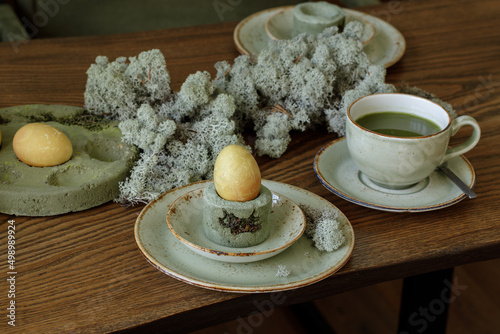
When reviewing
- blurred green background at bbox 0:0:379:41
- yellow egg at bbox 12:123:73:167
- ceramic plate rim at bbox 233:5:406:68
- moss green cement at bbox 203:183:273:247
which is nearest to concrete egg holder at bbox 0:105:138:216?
yellow egg at bbox 12:123:73:167

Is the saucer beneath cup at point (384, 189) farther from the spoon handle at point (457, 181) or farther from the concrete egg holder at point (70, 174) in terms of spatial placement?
the concrete egg holder at point (70, 174)

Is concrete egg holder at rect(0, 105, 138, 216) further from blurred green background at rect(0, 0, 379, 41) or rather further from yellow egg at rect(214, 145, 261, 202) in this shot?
blurred green background at rect(0, 0, 379, 41)

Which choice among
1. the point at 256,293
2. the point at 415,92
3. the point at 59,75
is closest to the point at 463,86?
the point at 415,92

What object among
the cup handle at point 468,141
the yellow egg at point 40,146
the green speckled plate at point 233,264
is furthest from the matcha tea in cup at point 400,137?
the yellow egg at point 40,146

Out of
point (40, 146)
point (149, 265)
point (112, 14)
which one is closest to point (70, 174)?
point (40, 146)

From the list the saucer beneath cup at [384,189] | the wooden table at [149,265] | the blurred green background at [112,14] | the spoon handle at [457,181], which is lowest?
the blurred green background at [112,14]

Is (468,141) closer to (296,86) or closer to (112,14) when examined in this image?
(296,86)

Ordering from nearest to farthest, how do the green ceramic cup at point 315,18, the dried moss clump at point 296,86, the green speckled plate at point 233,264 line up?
the green speckled plate at point 233,264
the dried moss clump at point 296,86
the green ceramic cup at point 315,18
